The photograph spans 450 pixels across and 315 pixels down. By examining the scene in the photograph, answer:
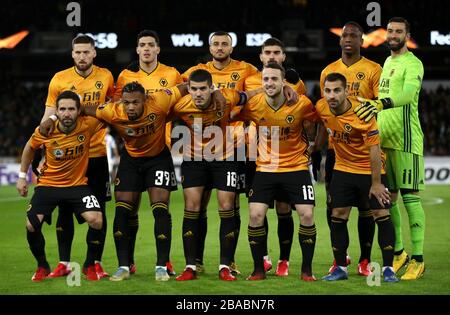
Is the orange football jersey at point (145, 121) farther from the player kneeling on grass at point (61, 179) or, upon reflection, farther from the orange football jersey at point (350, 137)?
the orange football jersey at point (350, 137)

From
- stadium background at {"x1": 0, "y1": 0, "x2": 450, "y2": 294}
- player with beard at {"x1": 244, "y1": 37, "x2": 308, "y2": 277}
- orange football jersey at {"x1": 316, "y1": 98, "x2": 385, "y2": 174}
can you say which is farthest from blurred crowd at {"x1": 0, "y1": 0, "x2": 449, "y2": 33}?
orange football jersey at {"x1": 316, "y1": 98, "x2": 385, "y2": 174}

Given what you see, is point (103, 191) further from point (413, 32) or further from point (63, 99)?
point (413, 32)

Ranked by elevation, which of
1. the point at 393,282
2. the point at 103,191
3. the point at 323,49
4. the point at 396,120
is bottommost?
the point at 393,282

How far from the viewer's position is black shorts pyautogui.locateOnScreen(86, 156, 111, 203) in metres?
9.33

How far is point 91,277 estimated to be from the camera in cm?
880

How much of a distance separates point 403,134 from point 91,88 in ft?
10.0

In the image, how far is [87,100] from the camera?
30.3 ft

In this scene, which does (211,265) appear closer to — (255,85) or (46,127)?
(255,85)

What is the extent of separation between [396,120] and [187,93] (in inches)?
81.2

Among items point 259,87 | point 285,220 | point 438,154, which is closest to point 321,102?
point 259,87

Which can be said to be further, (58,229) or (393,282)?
(58,229)

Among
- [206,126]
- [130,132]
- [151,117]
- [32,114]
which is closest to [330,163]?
[206,126]

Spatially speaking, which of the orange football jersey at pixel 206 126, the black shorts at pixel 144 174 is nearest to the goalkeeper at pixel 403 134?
the orange football jersey at pixel 206 126

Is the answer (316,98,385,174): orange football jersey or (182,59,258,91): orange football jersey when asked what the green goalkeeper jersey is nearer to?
(316,98,385,174): orange football jersey
